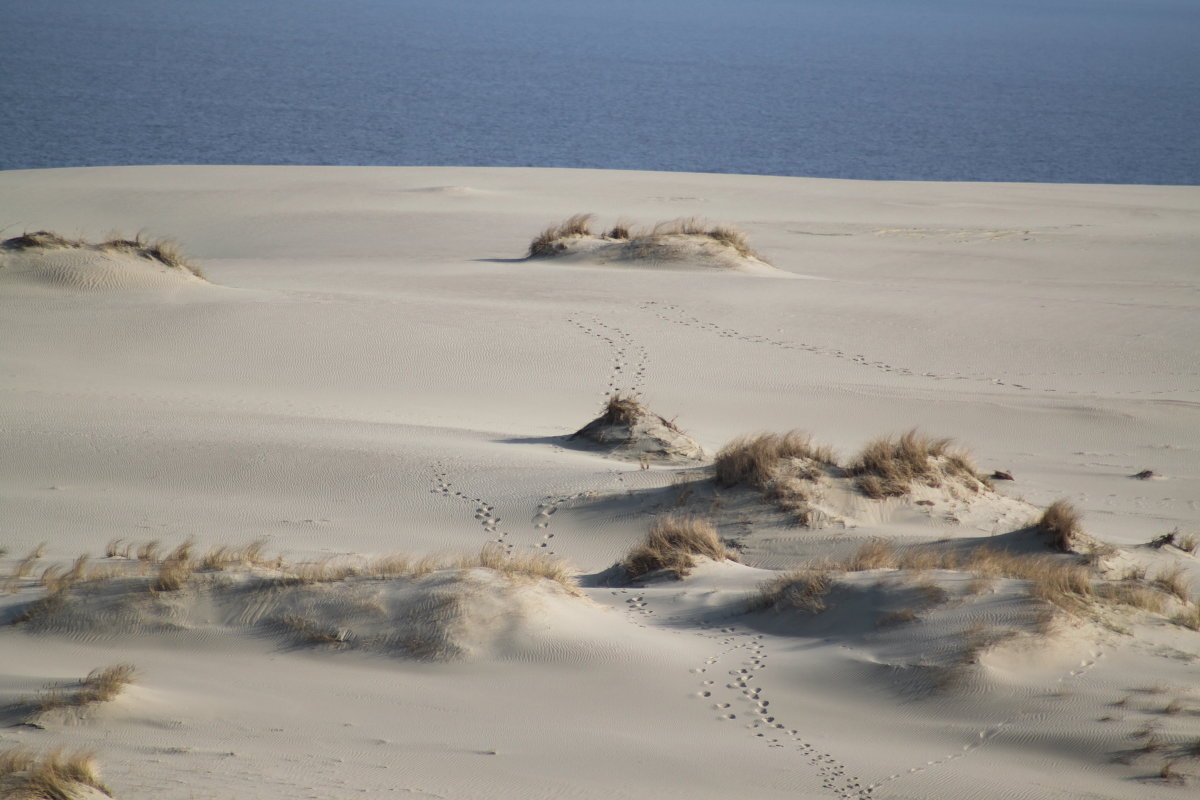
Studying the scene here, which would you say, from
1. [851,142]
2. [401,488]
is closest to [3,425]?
[401,488]

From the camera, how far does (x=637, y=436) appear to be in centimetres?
1005

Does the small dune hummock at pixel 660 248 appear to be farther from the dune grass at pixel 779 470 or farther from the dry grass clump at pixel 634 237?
the dune grass at pixel 779 470

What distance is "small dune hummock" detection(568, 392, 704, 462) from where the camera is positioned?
32.4ft

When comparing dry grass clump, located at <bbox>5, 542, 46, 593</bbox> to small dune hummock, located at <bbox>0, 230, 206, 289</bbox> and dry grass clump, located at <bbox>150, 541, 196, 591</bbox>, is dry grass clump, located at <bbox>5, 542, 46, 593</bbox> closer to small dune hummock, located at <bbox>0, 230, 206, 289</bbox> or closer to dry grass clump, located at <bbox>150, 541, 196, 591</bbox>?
dry grass clump, located at <bbox>150, 541, 196, 591</bbox>

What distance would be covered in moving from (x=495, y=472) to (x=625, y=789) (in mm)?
4862

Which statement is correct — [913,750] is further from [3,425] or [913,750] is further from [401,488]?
[3,425]

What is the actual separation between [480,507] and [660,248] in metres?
10.2

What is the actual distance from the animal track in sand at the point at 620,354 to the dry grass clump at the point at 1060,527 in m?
4.99

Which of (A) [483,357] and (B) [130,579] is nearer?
(B) [130,579]

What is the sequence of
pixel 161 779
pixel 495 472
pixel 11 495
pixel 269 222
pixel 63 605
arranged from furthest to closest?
pixel 269 222, pixel 495 472, pixel 11 495, pixel 63 605, pixel 161 779

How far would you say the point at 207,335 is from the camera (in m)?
13.1

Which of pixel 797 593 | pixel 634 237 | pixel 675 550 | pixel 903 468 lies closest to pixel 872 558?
pixel 797 593

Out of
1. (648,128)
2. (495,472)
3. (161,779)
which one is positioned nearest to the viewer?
(161,779)

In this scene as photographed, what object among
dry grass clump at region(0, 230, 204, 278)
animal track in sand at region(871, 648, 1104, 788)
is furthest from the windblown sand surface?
dry grass clump at region(0, 230, 204, 278)
